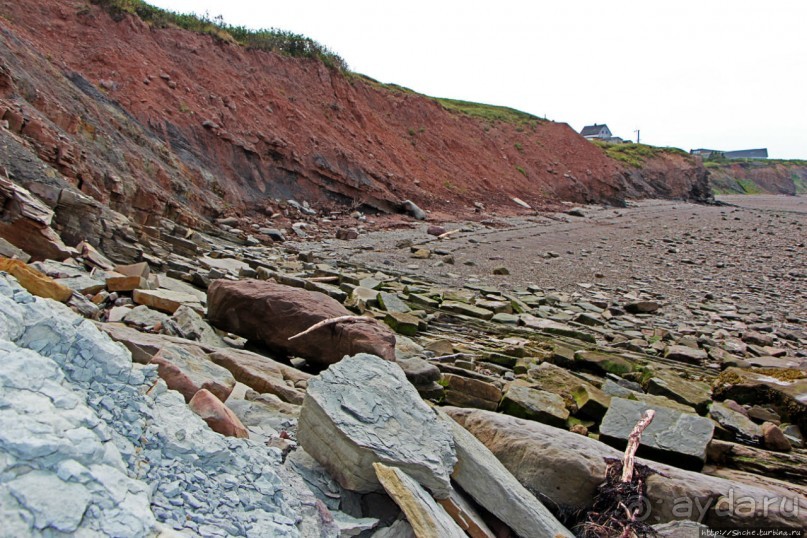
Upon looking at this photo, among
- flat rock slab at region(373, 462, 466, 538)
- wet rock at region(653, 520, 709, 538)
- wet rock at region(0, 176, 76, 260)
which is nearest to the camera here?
flat rock slab at region(373, 462, 466, 538)

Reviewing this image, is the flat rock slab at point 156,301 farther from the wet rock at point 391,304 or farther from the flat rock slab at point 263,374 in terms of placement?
the wet rock at point 391,304

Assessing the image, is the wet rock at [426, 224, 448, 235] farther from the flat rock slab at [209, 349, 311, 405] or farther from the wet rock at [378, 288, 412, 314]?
the flat rock slab at [209, 349, 311, 405]

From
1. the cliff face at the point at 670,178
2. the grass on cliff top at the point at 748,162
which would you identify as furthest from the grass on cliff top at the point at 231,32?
the grass on cliff top at the point at 748,162

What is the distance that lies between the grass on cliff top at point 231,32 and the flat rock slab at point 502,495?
1877 centimetres

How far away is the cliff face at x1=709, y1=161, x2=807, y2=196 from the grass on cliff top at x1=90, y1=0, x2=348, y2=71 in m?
61.5

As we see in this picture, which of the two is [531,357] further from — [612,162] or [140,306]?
[612,162]

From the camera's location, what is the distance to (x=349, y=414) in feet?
9.82

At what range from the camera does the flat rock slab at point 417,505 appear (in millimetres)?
2506

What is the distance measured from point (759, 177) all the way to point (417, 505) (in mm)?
94413

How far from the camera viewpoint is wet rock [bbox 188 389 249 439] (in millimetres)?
2848

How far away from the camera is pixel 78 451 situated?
186 centimetres

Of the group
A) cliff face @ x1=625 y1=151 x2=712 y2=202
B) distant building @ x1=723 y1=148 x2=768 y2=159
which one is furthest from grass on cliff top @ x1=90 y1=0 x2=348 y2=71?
distant building @ x1=723 y1=148 x2=768 y2=159

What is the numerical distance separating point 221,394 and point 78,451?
161cm

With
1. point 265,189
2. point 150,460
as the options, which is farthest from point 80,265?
point 265,189
